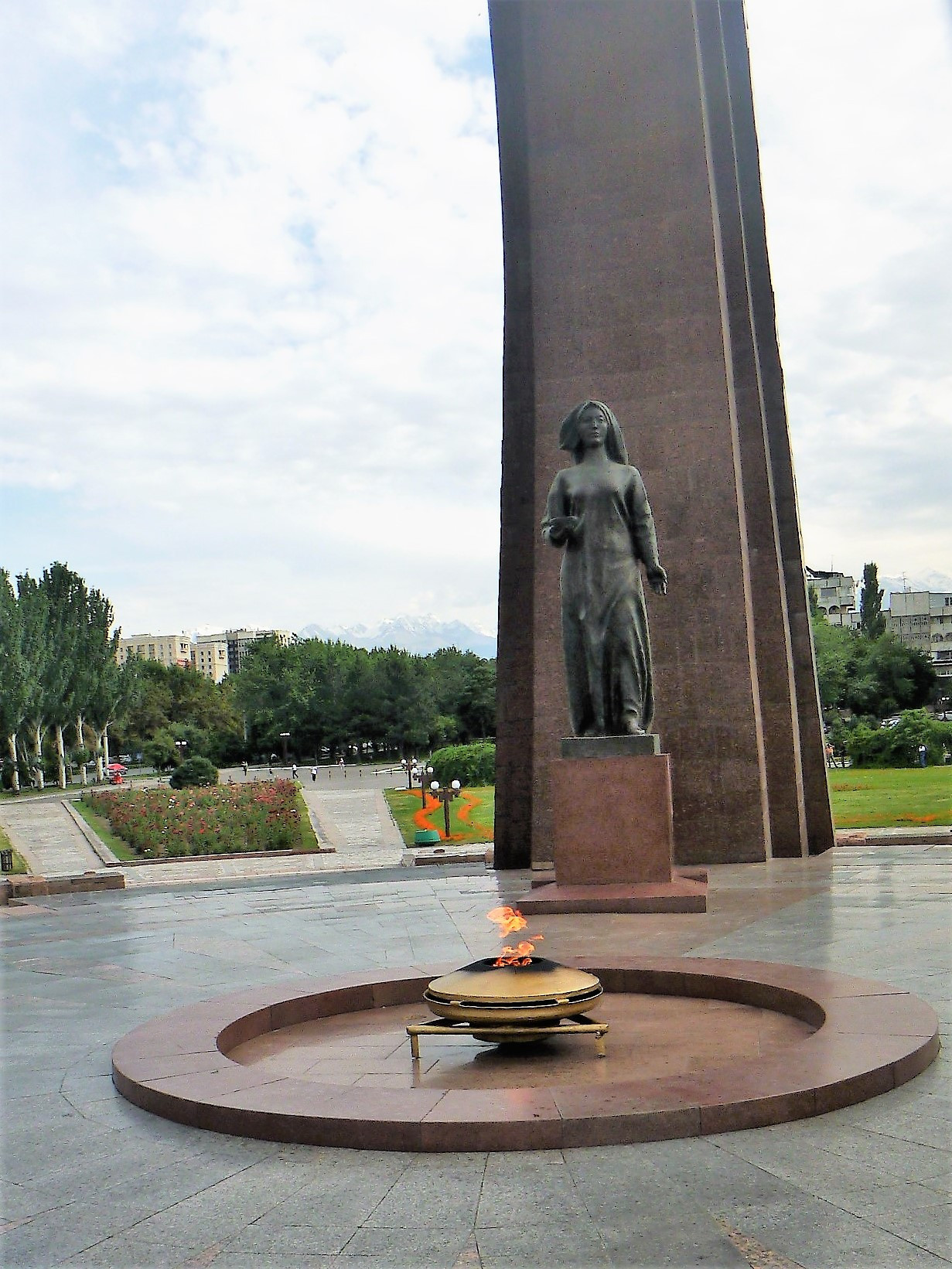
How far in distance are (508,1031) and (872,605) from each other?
75.1 metres

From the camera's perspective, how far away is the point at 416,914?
A: 9.66m

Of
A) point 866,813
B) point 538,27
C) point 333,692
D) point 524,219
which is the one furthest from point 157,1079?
point 333,692

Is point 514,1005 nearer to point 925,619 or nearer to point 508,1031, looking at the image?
point 508,1031

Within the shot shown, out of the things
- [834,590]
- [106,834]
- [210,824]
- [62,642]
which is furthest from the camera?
[834,590]

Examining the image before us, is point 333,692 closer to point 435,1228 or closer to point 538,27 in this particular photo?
point 538,27

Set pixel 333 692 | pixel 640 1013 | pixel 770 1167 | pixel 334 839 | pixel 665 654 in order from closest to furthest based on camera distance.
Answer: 1. pixel 770 1167
2. pixel 640 1013
3. pixel 665 654
4. pixel 334 839
5. pixel 333 692

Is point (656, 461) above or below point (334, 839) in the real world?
above

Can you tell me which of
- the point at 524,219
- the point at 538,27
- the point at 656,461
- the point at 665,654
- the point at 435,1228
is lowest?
the point at 435,1228

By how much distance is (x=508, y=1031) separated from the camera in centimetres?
475

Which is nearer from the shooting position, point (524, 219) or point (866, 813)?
point (524, 219)

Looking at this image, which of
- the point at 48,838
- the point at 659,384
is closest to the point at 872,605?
the point at 48,838

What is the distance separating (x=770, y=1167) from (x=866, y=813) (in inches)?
816

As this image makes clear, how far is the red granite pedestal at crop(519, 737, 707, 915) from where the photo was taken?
9.58 m

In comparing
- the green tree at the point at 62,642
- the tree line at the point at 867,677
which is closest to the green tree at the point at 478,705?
the tree line at the point at 867,677
